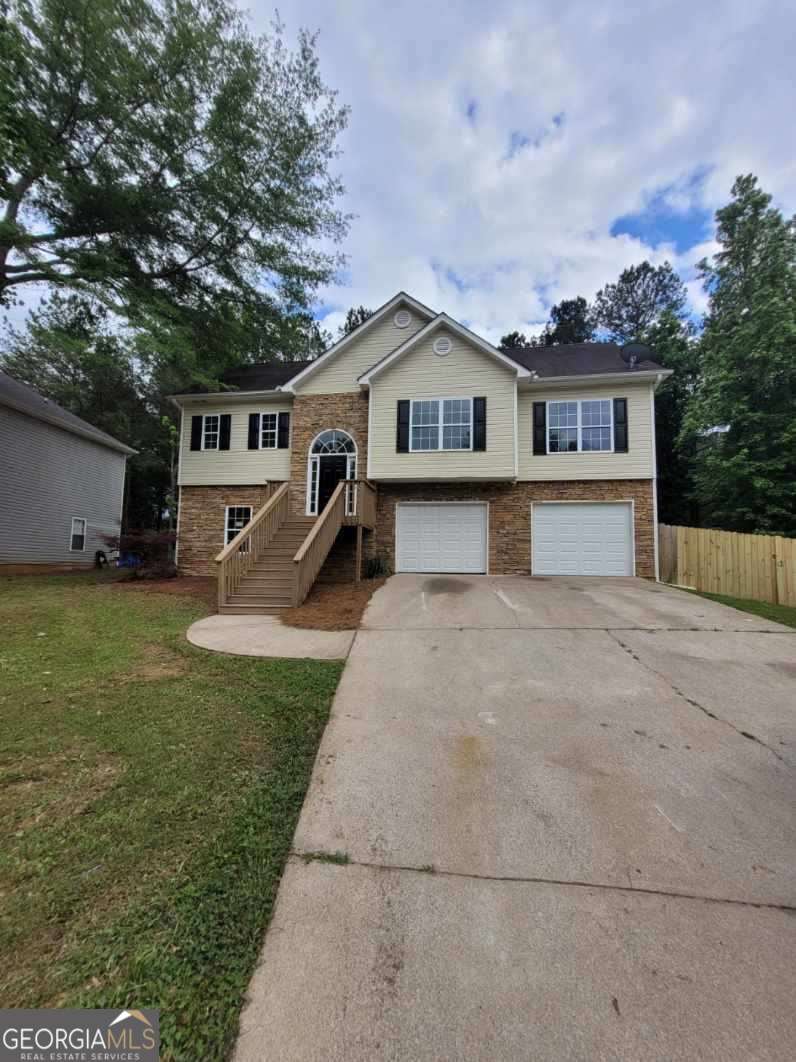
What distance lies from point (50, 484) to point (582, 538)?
61.1ft

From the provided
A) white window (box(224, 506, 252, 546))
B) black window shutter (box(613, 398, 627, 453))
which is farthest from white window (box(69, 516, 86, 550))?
black window shutter (box(613, 398, 627, 453))

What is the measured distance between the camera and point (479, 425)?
1235 centimetres

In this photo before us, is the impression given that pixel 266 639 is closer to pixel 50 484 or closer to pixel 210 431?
pixel 210 431

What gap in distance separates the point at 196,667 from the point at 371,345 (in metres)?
11.5

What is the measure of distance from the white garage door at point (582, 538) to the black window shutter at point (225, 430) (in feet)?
32.9

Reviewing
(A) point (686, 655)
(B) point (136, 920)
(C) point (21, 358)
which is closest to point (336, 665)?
(B) point (136, 920)

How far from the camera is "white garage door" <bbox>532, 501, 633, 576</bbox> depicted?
12398 millimetres

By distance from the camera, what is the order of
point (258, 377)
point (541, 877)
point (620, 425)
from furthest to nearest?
point (258, 377)
point (620, 425)
point (541, 877)

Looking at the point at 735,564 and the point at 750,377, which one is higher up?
the point at 750,377

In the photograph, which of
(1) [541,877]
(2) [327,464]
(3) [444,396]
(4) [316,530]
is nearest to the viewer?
(1) [541,877]

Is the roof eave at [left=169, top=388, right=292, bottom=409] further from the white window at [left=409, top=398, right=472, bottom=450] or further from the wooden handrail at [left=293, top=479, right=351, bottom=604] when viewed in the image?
the wooden handrail at [left=293, top=479, right=351, bottom=604]

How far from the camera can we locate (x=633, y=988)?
169 cm

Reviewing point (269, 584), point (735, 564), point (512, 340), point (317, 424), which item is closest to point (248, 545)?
point (269, 584)

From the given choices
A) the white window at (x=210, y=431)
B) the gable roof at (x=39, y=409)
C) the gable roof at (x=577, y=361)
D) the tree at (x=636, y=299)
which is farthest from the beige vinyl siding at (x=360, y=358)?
the tree at (x=636, y=299)
